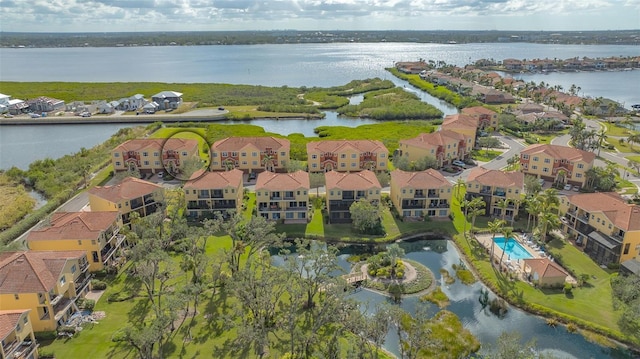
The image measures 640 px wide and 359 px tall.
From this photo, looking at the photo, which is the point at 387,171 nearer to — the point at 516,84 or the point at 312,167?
the point at 312,167

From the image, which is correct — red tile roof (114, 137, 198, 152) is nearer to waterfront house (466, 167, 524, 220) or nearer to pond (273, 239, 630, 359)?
pond (273, 239, 630, 359)

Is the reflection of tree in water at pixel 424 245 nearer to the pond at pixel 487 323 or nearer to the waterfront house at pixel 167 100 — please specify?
the pond at pixel 487 323

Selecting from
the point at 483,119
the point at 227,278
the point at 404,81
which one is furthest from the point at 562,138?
the point at 404,81

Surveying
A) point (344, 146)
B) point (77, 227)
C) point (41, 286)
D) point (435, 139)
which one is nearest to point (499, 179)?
point (435, 139)

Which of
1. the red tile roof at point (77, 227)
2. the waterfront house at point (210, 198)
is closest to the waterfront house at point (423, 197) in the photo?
the waterfront house at point (210, 198)

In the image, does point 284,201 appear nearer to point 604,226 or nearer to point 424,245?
point 424,245
